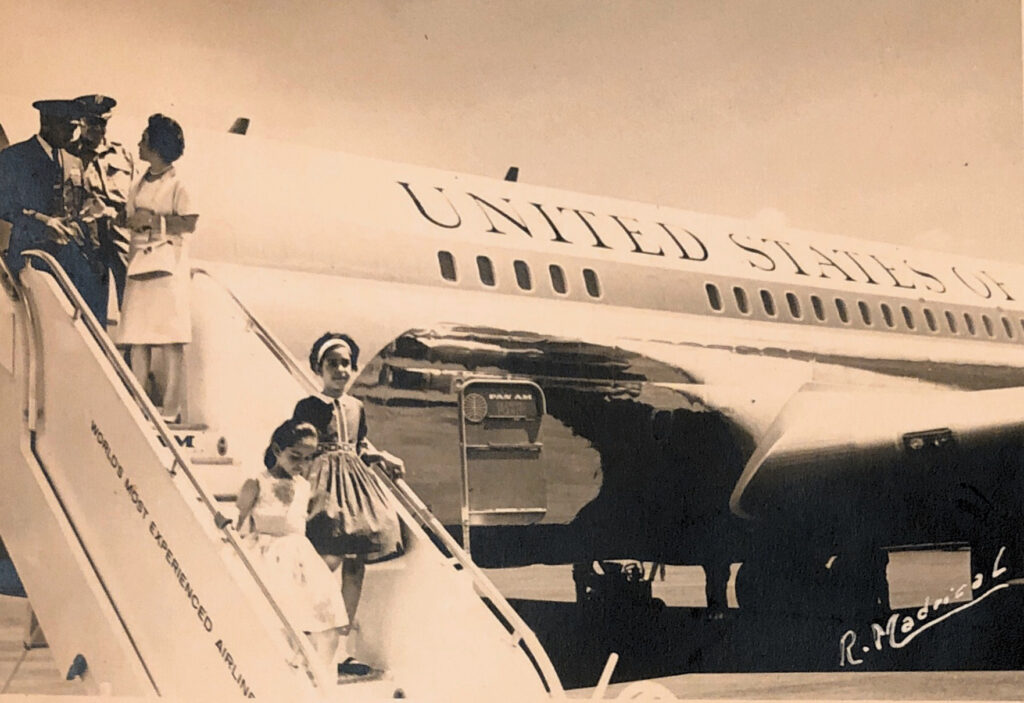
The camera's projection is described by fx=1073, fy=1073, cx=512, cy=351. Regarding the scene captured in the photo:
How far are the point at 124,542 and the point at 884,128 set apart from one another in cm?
227

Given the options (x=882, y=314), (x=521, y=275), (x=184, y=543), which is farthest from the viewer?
(x=882, y=314)

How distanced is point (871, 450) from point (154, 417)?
1.85 metres

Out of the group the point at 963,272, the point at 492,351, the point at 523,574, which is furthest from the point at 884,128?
the point at 523,574

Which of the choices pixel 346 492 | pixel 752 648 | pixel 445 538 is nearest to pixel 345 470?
pixel 346 492

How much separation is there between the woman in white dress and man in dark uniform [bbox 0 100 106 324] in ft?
0.31

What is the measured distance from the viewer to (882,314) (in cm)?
304

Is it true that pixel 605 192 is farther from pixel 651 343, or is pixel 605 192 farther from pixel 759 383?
pixel 759 383

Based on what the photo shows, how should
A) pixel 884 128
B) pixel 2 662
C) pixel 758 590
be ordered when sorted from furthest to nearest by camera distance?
pixel 884 128, pixel 758 590, pixel 2 662

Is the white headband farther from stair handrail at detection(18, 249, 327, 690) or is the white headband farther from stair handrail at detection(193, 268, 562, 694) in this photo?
stair handrail at detection(18, 249, 327, 690)

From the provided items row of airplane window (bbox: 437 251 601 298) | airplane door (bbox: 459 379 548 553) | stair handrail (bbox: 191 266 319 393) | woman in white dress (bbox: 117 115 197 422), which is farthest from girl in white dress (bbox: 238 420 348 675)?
row of airplane window (bbox: 437 251 601 298)

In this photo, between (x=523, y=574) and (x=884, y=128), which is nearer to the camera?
(x=523, y=574)

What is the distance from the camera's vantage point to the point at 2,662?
8.48 ft

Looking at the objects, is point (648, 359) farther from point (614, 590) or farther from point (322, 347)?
point (322, 347)

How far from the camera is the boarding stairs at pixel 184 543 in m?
2.55
